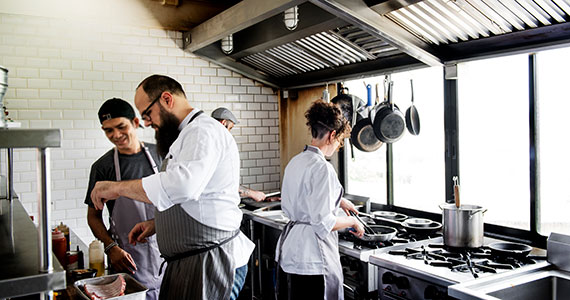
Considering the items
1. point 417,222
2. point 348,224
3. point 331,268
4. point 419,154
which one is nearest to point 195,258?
point 331,268

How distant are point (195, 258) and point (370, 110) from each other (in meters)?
2.26

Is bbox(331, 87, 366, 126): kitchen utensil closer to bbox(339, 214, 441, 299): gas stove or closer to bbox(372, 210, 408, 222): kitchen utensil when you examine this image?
bbox(372, 210, 408, 222): kitchen utensil

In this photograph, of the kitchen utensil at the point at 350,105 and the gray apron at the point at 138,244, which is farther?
the kitchen utensil at the point at 350,105

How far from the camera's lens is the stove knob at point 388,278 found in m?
2.82

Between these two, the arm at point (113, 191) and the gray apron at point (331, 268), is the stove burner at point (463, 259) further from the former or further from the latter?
the arm at point (113, 191)

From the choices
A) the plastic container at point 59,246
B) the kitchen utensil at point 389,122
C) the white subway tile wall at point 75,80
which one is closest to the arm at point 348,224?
the kitchen utensil at point 389,122

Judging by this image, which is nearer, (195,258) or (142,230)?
(195,258)

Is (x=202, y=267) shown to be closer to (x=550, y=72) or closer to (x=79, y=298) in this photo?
(x=79, y=298)

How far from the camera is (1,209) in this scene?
2.18m

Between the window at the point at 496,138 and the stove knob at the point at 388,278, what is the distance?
1049 mm

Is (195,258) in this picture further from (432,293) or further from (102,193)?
(432,293)

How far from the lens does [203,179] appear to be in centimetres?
205

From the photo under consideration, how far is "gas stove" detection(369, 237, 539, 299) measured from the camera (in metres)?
2.54

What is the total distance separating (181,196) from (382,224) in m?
2.24
